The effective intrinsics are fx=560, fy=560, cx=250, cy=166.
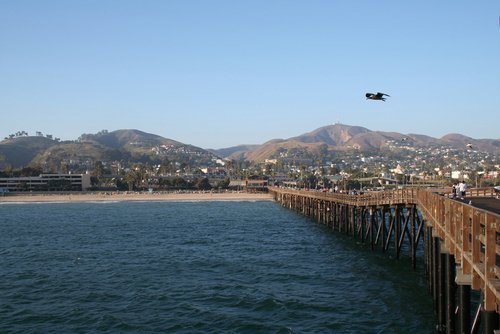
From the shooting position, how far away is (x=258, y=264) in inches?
1404

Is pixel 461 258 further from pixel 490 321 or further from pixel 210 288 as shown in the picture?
pixel 210 288

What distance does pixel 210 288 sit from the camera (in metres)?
28.1

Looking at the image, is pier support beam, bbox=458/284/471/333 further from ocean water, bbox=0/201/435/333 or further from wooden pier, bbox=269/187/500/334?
ocean water, bbox=0/201/435/333

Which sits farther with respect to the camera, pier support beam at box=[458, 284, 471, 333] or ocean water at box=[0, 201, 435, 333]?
ocean water at box=[0, 201, 435, 333]

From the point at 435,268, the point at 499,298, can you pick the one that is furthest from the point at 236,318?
the point at 499,298

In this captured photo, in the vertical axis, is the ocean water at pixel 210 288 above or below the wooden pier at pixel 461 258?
below

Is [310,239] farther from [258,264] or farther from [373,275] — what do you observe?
[373,275]

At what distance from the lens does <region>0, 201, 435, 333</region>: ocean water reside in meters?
22.0

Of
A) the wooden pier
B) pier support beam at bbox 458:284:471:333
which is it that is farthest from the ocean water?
pier support beam at bbox 458:284:471:333

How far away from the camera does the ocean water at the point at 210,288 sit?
864 inches

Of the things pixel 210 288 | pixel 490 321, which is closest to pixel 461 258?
pixel 490 321

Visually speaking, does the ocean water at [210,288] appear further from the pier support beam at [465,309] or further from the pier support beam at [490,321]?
the pier support beam at [490,321]

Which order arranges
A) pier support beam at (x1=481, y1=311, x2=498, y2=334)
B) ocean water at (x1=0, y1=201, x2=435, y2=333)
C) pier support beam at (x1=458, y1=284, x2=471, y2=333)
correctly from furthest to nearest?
1. ocean water at (x1=0, y1=201, x2=435, y2=333)
2. pier support beam at (x1=458, y1=284, x2=471, y2=333)
3. pier support beam at (x1=481, y1=311, x2=498, y2=334)

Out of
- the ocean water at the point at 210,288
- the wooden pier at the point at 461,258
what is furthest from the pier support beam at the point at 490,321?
the ocean water at the point at 210,288
